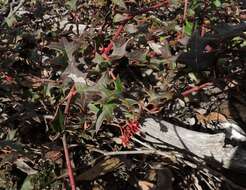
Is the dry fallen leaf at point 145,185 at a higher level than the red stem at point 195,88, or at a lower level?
lower

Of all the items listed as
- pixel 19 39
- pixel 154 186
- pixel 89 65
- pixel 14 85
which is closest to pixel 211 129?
pixel 154 186

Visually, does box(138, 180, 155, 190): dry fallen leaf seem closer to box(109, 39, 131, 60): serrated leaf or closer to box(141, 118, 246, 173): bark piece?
box(141, 118, 246, 173): bark piece

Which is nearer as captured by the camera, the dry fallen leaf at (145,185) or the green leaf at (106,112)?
the green leaf at (106,112)

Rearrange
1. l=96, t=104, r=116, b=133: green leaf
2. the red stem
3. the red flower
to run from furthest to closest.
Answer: the red stem → the red flower → l=96, t=104, r=116, b=133: green leaf

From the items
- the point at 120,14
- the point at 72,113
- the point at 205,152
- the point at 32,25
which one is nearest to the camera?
the point at 205,152

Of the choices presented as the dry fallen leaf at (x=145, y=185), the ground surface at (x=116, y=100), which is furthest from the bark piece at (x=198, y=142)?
the dry fallen leaf at (x=145, y=185)

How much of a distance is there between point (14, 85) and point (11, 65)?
17 cm

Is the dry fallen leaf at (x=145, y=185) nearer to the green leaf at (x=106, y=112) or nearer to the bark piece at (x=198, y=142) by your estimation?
the bark piece at (x=198, y=142)

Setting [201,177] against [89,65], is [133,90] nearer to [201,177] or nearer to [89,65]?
[89,65]

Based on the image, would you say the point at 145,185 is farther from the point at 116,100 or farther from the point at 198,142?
the point at 116,100

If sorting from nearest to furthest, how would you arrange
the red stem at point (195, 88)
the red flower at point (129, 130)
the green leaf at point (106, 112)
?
the green leaf at point (106, 112), the red flower at point (129, 130), the red stem at point (195, 88)

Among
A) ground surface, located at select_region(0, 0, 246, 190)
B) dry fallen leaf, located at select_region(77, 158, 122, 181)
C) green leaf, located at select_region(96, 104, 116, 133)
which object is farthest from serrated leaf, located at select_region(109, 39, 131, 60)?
dry fallen leaf, located at select_region(77, 158, 122, 181)

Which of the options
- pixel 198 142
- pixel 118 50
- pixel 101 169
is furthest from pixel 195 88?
pixel 101 169

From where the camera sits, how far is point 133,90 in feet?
5.72
